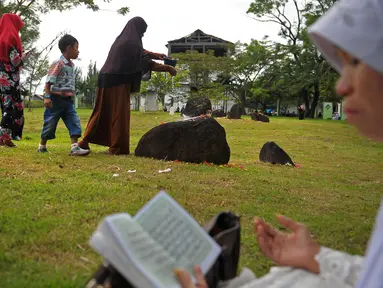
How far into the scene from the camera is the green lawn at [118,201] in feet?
9.00

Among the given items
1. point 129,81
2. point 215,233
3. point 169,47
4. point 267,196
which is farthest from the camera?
point 169,47

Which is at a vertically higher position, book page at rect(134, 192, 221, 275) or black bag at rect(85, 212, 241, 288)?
book page at rect(134, 192, 221, 275)

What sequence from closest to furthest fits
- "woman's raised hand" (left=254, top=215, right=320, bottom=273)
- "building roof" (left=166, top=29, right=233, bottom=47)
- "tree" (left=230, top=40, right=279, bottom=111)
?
"woman's raised hand" (left=254, top=215, right=320, bottom=273) → "tree" (left=230, top=40, right=279, bottom=111) → "building roof" (left=166, top=29, right=233, bottom=47)

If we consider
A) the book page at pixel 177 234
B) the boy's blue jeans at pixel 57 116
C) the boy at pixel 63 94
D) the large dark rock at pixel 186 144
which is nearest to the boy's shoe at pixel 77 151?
the boy at pixel 63 94

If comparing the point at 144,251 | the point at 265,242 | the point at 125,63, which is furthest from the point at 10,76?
the point at 144,251

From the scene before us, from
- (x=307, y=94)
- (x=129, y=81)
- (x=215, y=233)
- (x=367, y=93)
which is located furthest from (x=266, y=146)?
(x=307, y=94)

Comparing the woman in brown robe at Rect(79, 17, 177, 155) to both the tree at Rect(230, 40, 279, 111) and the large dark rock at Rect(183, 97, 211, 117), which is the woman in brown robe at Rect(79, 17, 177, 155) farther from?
the tree at Rect(230, 40, 279, 111)

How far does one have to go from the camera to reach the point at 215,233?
204cm

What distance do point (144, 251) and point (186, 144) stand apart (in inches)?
240

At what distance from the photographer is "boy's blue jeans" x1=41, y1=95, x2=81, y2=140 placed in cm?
696

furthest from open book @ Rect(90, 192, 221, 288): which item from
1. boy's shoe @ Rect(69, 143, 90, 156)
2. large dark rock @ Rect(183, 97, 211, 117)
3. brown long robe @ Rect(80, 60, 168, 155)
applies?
large dark rock @ Rect(183, 97, 211, 117)

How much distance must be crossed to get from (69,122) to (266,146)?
4126mm

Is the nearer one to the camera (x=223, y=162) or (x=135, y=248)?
(x=135, y=248)

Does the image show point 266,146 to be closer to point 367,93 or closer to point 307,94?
point 367,93
